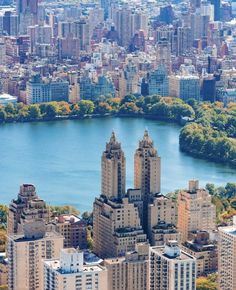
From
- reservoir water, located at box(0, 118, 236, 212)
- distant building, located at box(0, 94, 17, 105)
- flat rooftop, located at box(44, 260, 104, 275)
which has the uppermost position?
flat rooftop, located at box(44, 260, 104, 275)

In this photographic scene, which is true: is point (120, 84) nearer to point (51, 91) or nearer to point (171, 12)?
point (51, 91)

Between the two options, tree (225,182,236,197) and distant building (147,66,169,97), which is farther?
distant building (147,66,169,97)

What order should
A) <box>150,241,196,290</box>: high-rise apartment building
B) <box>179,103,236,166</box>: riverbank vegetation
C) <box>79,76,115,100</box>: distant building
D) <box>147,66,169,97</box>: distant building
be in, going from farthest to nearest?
<box>147,66,169,97</box>: distant building
<box>79,76,115,100</box>: distant building
<box>179,103,236,166</box>: riverbank vegetation
<box>150,241,196,290</box>: high-rise apartment building

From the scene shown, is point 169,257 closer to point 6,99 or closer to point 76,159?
point 76,159

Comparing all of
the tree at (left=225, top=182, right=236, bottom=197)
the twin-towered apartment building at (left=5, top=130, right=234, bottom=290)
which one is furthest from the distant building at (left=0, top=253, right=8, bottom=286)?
the tree at (left=225, top=182, right=236, bottom=197)

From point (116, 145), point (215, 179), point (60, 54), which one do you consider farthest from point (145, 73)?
point (116, 145)

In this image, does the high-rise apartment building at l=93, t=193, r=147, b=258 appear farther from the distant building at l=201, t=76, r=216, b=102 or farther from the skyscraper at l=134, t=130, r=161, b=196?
the distant building at l=201, t=76, r=216, b=102
